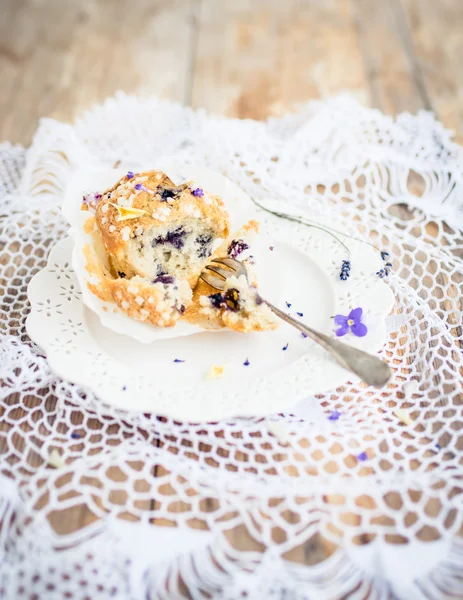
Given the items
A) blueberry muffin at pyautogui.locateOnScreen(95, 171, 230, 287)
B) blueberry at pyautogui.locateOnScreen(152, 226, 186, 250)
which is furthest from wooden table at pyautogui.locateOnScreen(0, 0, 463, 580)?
blueberry at pyautogui.locateOnScreen(152, 226, 186, 250)

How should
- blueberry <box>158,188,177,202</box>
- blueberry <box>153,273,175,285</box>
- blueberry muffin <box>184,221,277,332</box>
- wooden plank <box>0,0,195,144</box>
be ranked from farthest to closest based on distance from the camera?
1. wooden plank <box>0,0,195,144</box>
2. blueberry <box>158,188,177,202</box>
3. blueberry <box>153,273,175,285</box>
4. blueberry muffin <box>184,221,277,332</box>

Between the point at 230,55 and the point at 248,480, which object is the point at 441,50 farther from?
the point at 248,480

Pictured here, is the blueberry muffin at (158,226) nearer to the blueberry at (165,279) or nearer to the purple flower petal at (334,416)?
the blueberry at (165,279)

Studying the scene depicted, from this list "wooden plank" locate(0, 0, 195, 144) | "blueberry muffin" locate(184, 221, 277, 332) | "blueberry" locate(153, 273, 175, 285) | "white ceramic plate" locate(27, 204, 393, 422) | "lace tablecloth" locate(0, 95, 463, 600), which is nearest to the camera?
"lace tablecloth" locate(0, 95, 463, 600)

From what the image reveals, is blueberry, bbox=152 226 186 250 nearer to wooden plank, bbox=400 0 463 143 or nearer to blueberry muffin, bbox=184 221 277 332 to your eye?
blueberry muffin, bbox=184 221 277 332

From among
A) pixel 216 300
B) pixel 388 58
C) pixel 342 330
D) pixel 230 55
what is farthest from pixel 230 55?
pixel 342 330

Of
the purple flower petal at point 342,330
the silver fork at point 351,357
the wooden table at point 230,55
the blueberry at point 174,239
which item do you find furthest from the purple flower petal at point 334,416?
the wooden table at point 230,55
